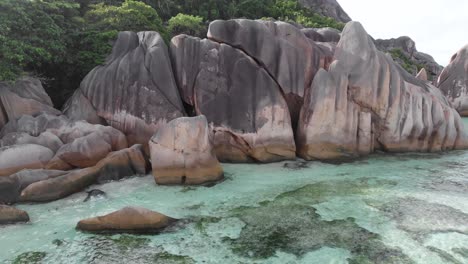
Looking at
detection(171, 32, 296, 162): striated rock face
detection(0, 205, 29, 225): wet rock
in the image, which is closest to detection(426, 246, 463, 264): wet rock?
detection(171, 32, 296, 162): striated rock face

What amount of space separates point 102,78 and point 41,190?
659 centimetres

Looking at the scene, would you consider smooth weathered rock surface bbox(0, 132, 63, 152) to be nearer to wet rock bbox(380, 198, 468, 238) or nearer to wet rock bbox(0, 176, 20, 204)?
wet rock bbox(0, 176, 20, 204)

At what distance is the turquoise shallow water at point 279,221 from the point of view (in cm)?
746

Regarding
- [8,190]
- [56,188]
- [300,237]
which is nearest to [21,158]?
[8,190]

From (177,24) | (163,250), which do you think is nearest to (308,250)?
(163,250)

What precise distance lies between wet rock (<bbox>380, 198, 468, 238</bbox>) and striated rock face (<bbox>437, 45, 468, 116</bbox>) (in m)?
25.2

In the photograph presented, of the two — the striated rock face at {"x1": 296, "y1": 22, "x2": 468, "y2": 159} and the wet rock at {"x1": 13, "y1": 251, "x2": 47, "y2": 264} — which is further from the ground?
the striated rock face at {"x1": 296, "y1": 22, "x2": 468, "y2": 159}

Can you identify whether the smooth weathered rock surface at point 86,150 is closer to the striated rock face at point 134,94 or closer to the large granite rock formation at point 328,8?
the striated rock face at point 134,94

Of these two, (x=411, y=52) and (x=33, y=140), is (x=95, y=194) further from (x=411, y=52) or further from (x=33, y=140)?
(x=411, y=52)

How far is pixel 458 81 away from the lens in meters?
30.8

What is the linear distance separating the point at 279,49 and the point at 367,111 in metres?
4.67

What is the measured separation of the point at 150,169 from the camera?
13102 mm

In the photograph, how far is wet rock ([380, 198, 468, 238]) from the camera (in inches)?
329

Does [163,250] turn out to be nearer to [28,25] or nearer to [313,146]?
[313,146]
